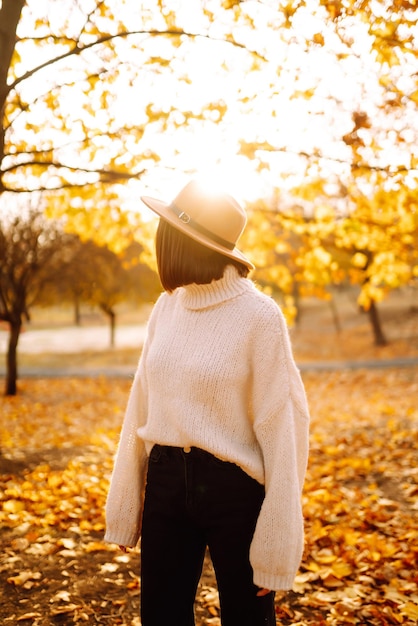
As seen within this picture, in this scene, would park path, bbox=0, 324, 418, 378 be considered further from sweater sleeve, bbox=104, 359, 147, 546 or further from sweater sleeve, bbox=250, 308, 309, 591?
sweater sleeve, bbox=250, 308, 309, 591

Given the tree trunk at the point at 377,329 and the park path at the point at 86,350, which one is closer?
the park path at the point at 86,350

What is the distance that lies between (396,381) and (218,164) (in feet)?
43.8

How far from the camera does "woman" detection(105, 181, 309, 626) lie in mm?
1855

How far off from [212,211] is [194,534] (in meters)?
1.16

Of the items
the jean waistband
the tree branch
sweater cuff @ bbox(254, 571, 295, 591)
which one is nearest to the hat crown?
the jean waistband

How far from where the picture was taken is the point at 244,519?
1.88 meters

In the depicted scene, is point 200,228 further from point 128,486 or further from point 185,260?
point 128,486

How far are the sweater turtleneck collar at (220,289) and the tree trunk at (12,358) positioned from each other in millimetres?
13642

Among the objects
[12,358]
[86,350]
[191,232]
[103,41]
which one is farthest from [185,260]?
[86,350]

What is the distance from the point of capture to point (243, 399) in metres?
1.94

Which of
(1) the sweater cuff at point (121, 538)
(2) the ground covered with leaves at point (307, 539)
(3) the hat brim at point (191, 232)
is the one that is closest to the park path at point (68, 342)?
(2) the ground covered with leaves at point (307, 539)

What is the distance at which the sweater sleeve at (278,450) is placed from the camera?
181 centimetres

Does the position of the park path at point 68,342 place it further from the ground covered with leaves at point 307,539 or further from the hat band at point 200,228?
the hat band at point 200,228

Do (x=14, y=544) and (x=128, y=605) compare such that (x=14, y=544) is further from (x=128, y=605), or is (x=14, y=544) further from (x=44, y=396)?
(x=44, y=396)
